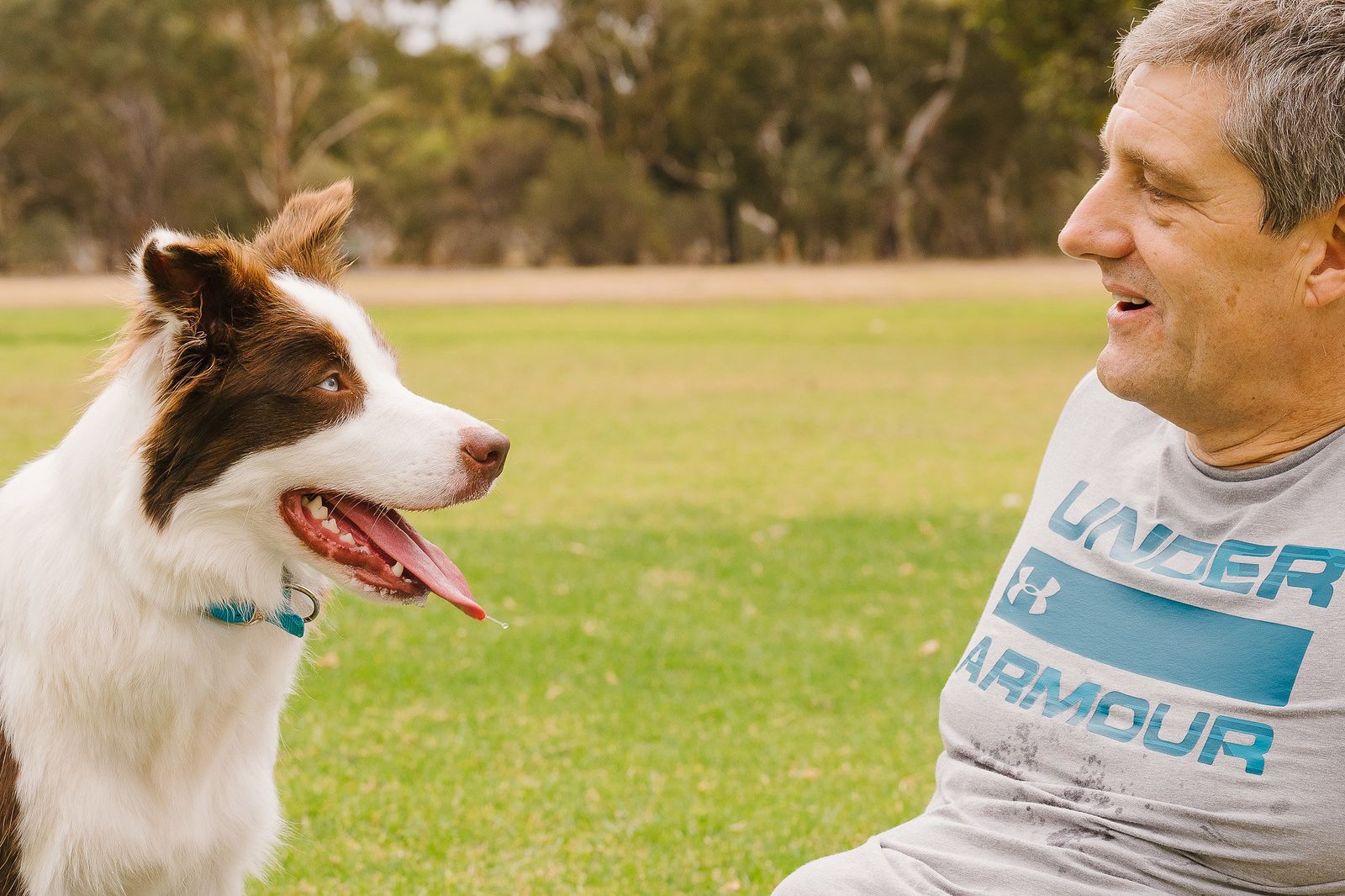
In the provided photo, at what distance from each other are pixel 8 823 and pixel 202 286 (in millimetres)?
1116

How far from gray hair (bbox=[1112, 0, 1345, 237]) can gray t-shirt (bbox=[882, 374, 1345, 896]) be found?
1.23 feet

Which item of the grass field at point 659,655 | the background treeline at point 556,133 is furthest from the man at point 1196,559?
the background treeline at point 556,133

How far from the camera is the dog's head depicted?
2568mm

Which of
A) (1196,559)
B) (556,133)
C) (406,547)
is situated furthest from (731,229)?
(1196,559)

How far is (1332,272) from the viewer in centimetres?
197

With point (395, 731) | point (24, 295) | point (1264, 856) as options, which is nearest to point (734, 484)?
point (395, 731)

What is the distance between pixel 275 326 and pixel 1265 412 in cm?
184

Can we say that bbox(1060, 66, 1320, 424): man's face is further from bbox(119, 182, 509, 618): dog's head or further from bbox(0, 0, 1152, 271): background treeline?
bbox(0, 0, 1152, 271): background treeline

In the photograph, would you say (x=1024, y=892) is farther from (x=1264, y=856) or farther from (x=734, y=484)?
(x=734, y=484)

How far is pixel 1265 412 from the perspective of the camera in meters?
2.08

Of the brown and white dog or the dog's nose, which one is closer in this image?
the brown and white dog

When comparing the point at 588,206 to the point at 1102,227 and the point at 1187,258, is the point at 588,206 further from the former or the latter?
the point at 1187,258

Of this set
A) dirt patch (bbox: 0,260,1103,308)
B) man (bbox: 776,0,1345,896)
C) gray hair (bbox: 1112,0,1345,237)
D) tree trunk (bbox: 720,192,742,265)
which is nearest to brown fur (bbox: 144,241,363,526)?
man (bbox: 776,0,1345,896)

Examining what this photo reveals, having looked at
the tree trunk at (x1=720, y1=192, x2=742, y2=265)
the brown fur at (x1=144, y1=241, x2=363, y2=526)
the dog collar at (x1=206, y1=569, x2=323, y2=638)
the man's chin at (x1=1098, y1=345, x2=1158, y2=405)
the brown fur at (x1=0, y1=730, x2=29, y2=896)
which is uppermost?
the man's chin at (x1=1098, y1=345, x2=1158, y2=405)
